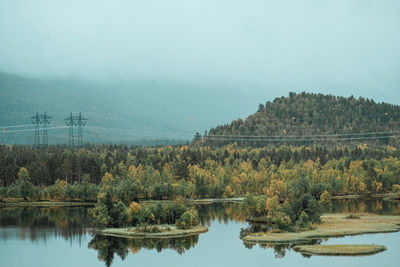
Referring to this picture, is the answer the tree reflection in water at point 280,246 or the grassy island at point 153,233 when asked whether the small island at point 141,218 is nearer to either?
the grassy island at point 153,233

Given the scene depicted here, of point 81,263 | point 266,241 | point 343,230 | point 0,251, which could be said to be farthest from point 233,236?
point 0,251

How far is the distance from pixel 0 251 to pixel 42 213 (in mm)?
59488

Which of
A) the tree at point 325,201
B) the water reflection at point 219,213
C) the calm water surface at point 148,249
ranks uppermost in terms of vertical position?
the tree at point 325,201

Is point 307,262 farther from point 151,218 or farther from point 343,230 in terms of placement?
point 151,218

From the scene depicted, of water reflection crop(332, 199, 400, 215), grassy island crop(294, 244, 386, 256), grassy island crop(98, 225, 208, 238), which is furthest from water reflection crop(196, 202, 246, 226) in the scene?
grassy island crop(294, 244, 386, 256)

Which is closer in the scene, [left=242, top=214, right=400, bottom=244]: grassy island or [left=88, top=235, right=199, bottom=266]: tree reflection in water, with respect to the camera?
[left=88, top=235, right=199, bottom=266]: tree reflection in water

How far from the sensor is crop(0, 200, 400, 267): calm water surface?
110 meters

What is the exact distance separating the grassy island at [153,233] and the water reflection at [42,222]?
7.47 m

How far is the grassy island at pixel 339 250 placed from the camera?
113125 millimetres

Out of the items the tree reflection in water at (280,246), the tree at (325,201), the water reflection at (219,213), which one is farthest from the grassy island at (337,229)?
the water reflection at (219,213)

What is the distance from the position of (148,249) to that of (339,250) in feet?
115

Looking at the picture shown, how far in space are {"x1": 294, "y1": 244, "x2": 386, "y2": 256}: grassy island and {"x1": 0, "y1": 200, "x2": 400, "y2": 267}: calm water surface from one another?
2033 mm

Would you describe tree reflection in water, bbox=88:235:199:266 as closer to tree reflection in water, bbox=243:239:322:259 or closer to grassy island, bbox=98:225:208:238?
grassy island, bbox=98:225:208:238

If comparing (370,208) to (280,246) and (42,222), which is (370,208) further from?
(42,222)
